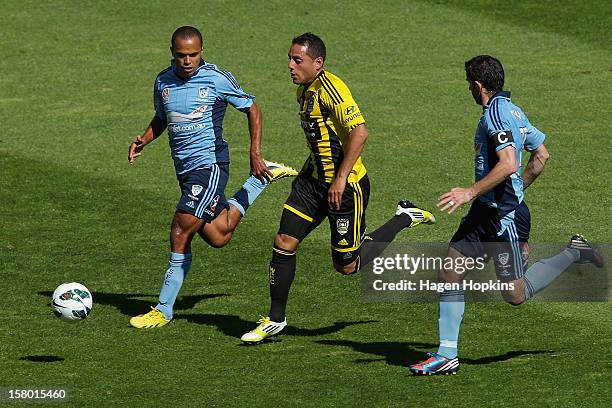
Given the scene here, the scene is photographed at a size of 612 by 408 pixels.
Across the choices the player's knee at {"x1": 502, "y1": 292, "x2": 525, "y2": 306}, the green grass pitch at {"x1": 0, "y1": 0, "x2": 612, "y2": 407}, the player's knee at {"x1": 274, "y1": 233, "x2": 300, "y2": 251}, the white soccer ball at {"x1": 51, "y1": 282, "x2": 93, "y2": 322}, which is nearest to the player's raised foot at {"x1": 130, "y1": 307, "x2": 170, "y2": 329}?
the green grass pitch at {"x1": 0, "y1": 0, "x2": 612, "y2": 407}

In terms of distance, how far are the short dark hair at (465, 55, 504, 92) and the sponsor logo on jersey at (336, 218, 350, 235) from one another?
6.56 ft

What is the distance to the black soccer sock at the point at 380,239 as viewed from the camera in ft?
46.3

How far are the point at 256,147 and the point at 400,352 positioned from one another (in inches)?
98.5

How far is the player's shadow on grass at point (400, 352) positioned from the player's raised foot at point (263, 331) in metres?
0.38

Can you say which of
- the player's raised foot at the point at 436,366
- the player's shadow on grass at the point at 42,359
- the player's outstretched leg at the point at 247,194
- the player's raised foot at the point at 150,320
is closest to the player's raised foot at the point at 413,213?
the player's outstretched leg at the point at 247,194

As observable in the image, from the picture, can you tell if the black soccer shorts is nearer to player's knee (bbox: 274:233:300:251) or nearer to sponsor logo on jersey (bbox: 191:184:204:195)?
player's knee (bbox: 274:233:300:251)

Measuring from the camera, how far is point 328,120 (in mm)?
12289

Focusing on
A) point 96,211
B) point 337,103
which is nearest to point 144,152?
point 96,211

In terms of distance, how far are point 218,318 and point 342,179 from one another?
213 centimetres

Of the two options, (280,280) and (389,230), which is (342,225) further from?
(389,230)

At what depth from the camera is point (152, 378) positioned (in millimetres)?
11234

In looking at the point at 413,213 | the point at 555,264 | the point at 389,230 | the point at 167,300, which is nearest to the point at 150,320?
the point at 167,300

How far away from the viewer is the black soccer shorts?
1240cm

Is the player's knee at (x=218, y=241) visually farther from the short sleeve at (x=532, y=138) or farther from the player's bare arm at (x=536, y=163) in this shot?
the short sleeve at (x=532, y=138)
